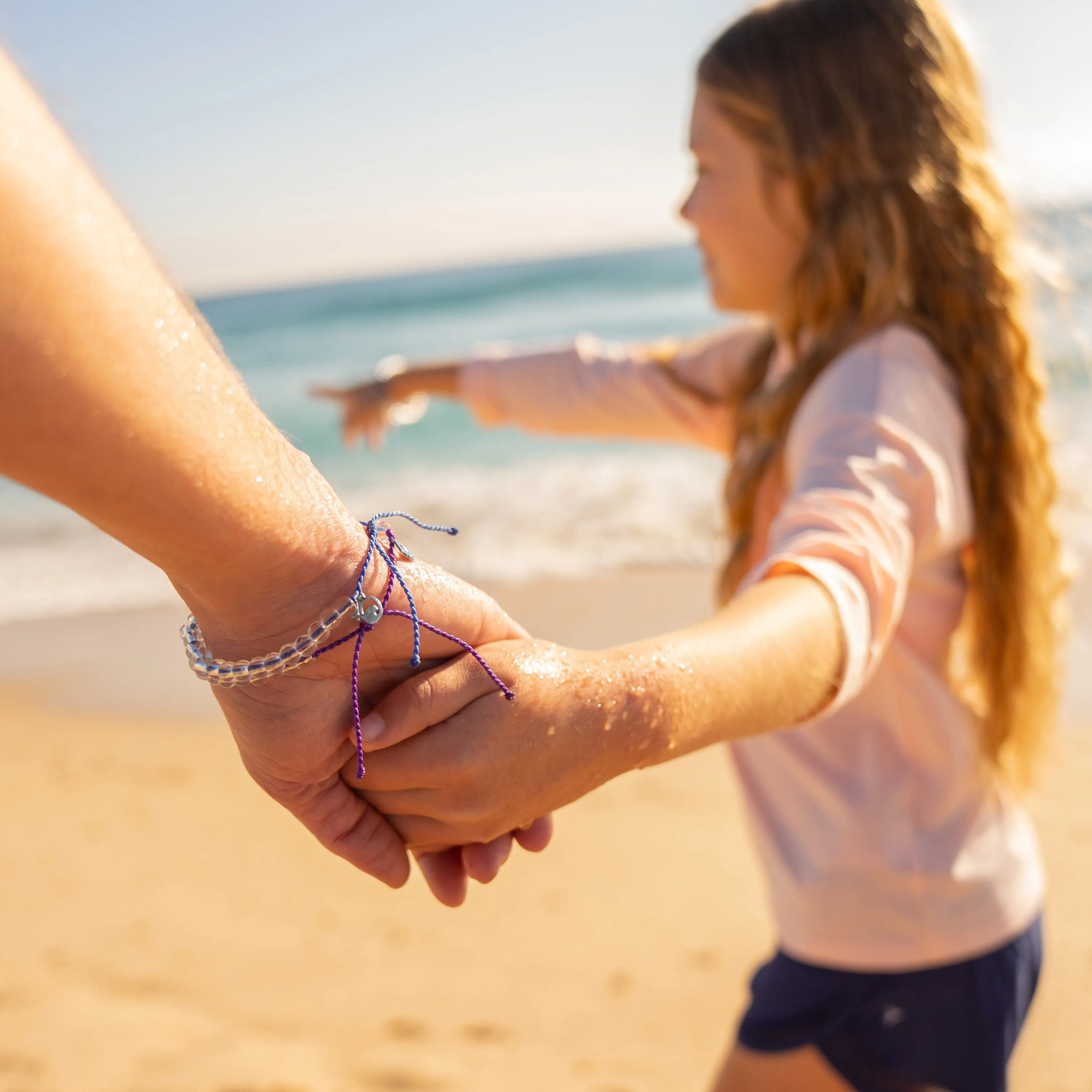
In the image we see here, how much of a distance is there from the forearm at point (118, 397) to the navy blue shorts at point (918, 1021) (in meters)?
1.52

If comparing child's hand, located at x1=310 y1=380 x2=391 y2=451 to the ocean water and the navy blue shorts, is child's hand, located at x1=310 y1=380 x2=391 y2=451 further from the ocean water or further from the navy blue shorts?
the navy blue shorts

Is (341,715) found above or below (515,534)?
above

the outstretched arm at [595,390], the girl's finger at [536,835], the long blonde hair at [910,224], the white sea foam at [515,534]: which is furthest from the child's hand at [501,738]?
the white sea foam at [515,534]

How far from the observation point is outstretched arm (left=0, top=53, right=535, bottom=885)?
71 cm

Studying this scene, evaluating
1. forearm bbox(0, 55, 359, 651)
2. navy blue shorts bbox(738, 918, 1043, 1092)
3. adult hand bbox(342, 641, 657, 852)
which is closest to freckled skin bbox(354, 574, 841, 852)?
adult hand bbox(342, 641, 657, 852)

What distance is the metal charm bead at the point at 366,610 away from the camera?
102 cm

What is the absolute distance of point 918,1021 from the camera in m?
1.87

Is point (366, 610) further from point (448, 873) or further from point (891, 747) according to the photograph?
point (891, 747)

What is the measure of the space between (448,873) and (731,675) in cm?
43

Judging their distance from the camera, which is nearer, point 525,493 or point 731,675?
point 731,675

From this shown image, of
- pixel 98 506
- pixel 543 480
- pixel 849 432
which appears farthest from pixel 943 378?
pixel 543 480

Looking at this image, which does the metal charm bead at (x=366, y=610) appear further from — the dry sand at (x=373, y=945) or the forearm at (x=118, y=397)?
the dry sand at (x=373, y=945)

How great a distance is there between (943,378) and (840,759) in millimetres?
734

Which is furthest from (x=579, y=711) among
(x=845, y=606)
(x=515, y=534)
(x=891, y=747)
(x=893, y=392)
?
(x=515, y=534)
